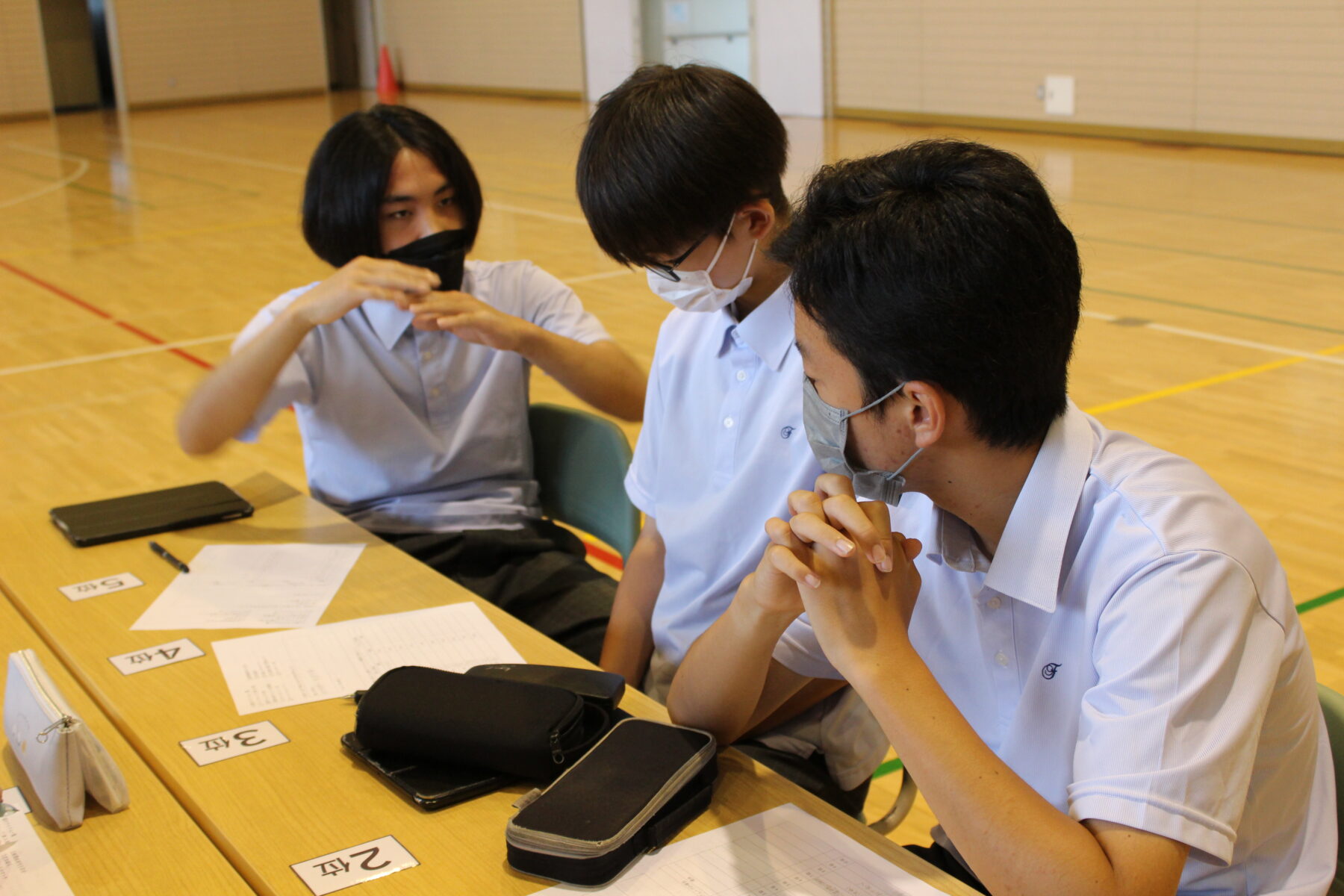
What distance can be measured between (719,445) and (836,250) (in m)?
0.62

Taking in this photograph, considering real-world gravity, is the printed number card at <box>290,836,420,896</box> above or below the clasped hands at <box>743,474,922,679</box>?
below

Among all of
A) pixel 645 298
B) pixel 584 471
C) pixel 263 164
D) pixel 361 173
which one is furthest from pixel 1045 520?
pixel 263 164

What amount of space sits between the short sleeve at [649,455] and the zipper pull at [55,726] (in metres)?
0.88

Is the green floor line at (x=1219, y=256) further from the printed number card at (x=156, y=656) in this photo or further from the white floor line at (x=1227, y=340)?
the printed number card at (x=156, y=656)

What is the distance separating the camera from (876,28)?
1206cm

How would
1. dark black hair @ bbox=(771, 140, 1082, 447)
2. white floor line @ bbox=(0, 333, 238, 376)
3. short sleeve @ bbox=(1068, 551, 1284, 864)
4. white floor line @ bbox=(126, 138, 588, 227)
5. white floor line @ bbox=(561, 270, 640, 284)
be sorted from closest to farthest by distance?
1. short sleeve @ bbox=(1068, 551, 1284, 864)
2. dark black hair @ bbox=(771, 140, 1082, 447)
3. white floor line @ bbox=(0, 333, 238, 376)
4. white floor line @ bbox=(561, 270, 640, 284)
5. white floor line @ bbox=(126, 138, 588, 227)

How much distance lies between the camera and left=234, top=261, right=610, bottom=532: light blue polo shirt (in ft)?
7.59

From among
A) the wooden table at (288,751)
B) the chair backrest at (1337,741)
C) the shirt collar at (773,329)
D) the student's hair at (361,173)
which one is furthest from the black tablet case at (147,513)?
the chair backrest at (1337,741)

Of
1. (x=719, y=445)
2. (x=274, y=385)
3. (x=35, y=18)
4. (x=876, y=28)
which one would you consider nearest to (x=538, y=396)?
(x=274, y=385)

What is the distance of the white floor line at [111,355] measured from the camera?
545cm

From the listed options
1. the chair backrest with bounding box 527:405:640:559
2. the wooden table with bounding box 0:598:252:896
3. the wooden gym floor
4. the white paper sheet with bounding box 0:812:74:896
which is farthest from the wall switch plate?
the white paper sheet with bounding box 0:812:74:896

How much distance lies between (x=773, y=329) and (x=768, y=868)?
79cm

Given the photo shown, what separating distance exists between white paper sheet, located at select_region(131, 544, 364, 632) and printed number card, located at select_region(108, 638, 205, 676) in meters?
0.06

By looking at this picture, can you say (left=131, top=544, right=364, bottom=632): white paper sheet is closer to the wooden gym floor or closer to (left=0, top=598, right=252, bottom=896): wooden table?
(left=0, top=598, right=252, bottom=896): wooden table
